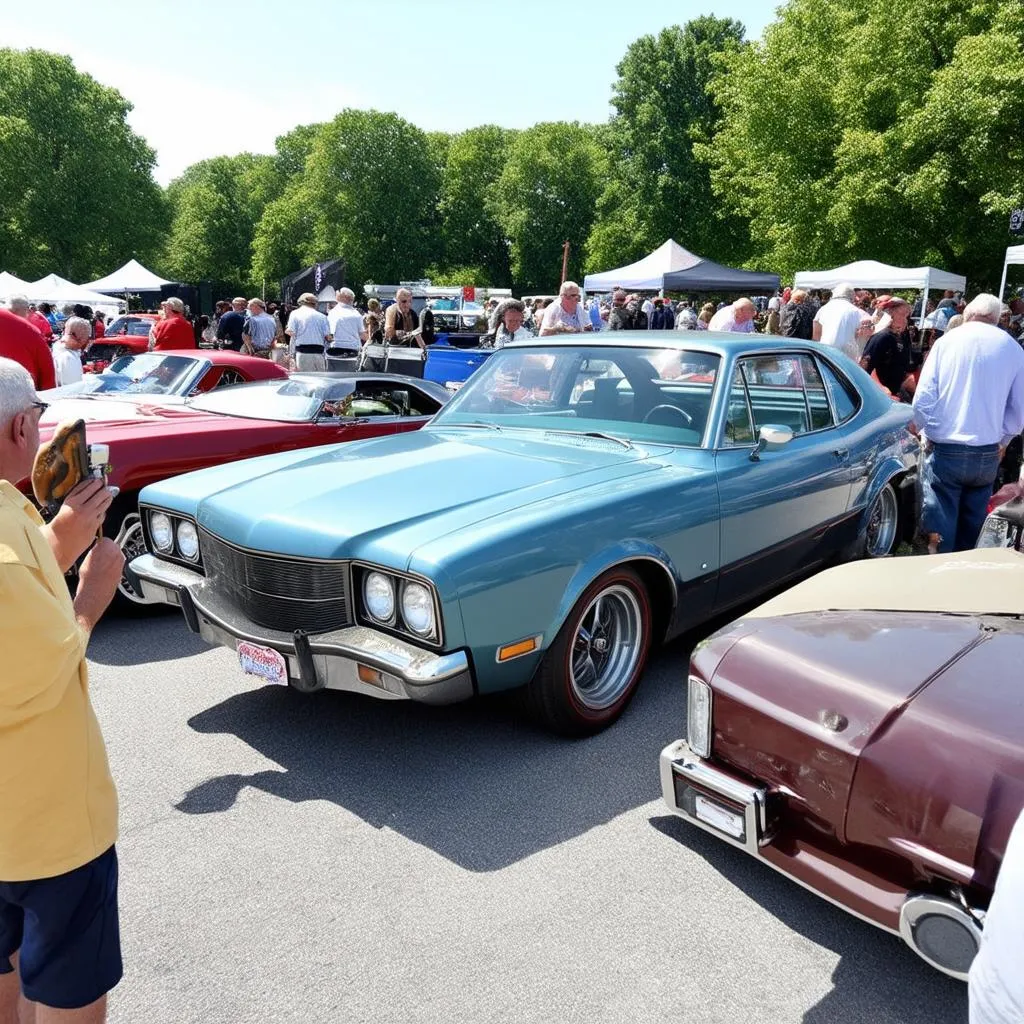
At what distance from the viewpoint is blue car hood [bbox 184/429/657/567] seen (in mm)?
3221

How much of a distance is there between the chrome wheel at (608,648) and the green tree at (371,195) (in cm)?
5853

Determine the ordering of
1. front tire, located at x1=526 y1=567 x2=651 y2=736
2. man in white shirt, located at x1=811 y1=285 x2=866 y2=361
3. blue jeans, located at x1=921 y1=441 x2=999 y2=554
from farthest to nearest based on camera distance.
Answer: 1. man in white shirt, located at x1=811 y1=285 x2=866 y2=361
2. blue jeans, located at x1=921 y1=441 x2=999 y2=554
3. front tire, located at x1=526 y1=567 x2=651 y2=736

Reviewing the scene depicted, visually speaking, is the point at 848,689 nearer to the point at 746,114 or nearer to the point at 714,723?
the point at 714,723

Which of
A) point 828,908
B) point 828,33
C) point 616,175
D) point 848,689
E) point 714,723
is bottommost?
point 828,908

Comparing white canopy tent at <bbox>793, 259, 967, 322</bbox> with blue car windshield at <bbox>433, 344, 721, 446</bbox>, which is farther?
white canopy tent at <bbox>793, 259, 967, 322</bbox>

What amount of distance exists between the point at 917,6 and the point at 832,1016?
27868 mm

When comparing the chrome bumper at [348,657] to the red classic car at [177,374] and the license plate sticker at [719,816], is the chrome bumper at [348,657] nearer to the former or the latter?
the license plate sticker at [719,816]

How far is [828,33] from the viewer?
2747cm

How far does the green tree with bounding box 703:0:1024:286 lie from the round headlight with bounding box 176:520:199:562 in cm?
2100

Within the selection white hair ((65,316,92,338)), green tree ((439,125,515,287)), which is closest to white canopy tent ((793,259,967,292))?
white hair ((65,316,92,338))

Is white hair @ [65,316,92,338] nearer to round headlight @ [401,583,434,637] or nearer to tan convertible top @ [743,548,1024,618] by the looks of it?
round headlight @ [401,583,434,637]

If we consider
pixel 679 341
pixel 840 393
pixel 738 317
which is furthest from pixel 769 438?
pixel 738 317

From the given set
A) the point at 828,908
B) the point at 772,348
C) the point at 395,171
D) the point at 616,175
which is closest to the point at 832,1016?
the point at 828,908

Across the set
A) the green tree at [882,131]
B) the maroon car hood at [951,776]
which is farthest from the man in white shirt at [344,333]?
the green tree at [882,131]
